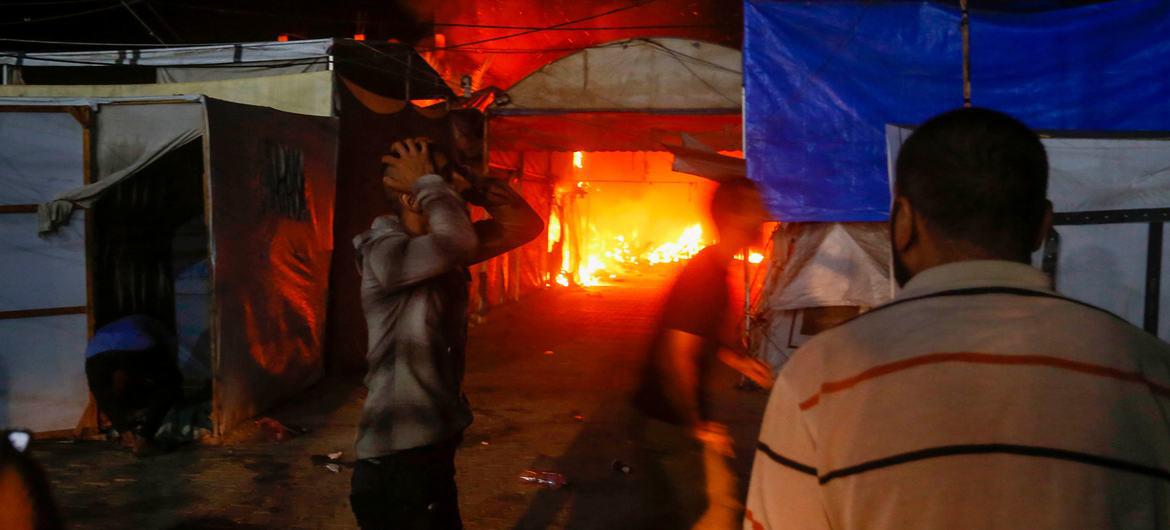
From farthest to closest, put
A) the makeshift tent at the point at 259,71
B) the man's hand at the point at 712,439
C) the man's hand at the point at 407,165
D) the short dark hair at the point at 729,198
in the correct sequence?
the makeshift tent at the point at 259,71, the short dark hair at the point at 729,198, the man's hand at the point at 712,439, the man's hand at the point at 407,165

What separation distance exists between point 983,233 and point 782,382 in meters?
0.42

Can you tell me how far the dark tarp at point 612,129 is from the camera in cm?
1121

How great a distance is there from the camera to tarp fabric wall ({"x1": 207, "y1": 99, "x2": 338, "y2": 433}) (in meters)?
7.08

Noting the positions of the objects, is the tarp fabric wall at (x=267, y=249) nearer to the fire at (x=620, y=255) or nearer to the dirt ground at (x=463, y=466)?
the dirt ground at (x=463, y=466)

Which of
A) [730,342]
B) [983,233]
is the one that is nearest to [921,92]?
[730,342]

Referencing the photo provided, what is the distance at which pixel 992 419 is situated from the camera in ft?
3.67

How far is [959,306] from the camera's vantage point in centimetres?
118

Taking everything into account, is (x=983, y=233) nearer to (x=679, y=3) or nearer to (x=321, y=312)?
(x=321, y=312)

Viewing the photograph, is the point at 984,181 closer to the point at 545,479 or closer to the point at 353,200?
the point at 545,479

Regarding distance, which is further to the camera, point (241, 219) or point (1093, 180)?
point (241, 219)

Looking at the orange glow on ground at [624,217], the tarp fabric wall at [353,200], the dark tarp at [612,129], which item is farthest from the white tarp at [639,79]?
the orange glow on ground at [624,217]

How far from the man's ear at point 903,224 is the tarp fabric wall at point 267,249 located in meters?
6.73

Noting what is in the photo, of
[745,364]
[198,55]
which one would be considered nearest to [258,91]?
[198,55]

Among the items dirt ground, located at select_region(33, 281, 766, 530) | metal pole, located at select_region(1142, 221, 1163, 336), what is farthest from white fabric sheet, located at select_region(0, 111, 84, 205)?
metal pole, located at select_region(1142, 221, 1163, 336)
